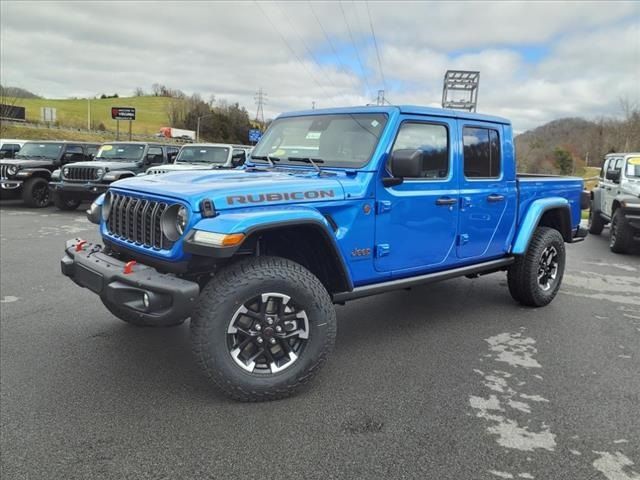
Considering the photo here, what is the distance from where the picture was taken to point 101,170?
1239 centimetres

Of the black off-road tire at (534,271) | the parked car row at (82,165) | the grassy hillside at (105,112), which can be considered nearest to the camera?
the black off-road tire at (534,271)

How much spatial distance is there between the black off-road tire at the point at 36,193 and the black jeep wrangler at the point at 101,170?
711mm

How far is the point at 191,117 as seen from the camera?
9662 cm

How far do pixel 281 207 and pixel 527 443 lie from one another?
196cm

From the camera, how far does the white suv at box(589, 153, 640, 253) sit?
28.2ft

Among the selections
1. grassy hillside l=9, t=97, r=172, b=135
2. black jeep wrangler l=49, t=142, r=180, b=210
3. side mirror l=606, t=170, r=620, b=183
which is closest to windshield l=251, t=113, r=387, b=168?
side mirror l=606, t=170, r=620, b=183

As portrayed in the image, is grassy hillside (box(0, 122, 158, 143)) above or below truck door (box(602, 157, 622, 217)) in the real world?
above

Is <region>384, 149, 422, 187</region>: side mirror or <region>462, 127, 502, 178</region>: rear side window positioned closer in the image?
<region>384, 149, 422, 187</region>: side mirror

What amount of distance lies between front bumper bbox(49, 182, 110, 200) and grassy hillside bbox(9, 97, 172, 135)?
226 feet

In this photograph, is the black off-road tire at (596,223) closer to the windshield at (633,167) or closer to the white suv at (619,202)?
the white suv at (619,202)

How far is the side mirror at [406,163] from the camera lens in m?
3.54

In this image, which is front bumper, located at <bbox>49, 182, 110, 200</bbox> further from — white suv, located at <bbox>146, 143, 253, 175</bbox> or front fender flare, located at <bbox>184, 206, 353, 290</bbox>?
front fender flare, located at <bbox>184, 206, 353, 290</bbox>

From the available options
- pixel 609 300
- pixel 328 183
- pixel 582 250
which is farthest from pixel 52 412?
pixel 582 250

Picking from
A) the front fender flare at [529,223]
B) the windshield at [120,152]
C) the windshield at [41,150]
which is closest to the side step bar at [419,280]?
the front fender flare at [529,223]
